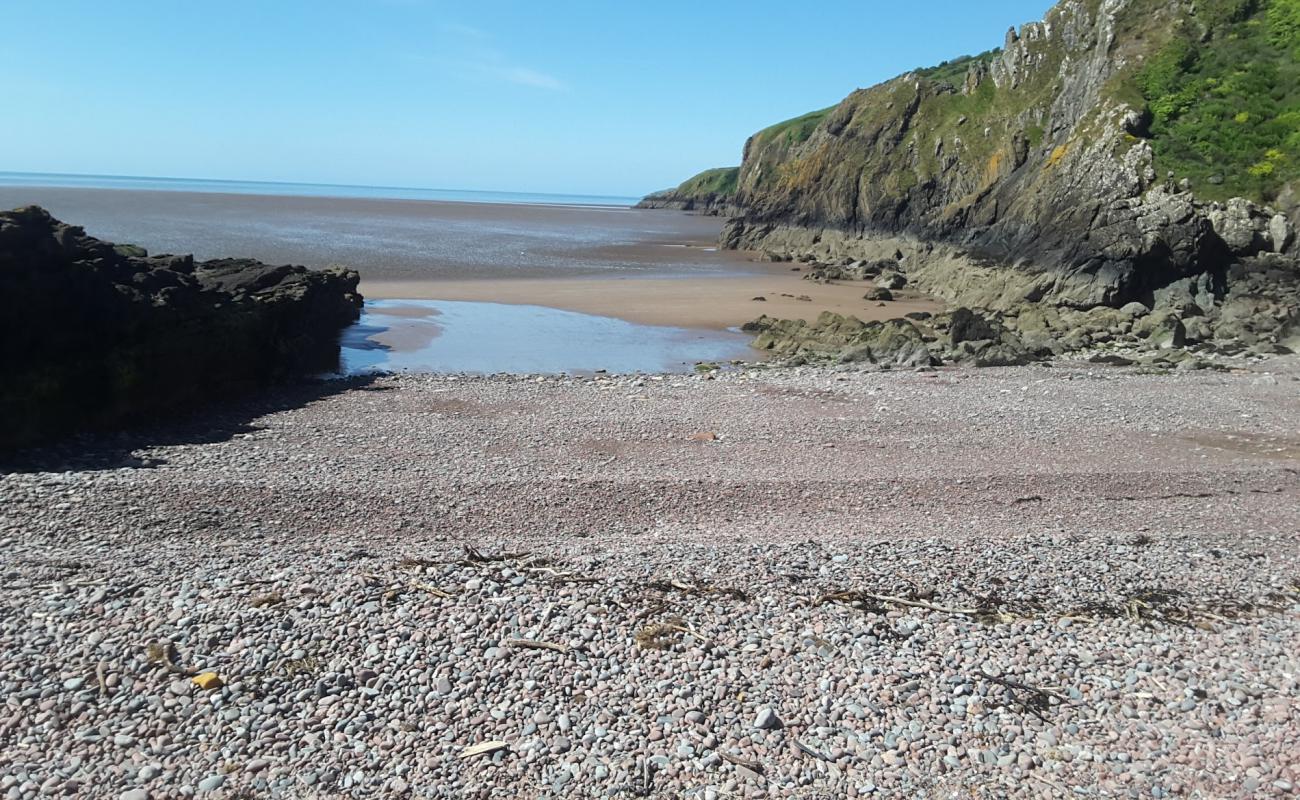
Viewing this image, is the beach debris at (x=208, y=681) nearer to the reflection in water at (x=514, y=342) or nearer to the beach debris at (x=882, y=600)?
the beach debris at (x=882, y=600)

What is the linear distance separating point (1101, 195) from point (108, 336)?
30.0m

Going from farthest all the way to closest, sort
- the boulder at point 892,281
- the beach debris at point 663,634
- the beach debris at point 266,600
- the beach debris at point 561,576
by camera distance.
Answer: the boulder at point 892,281 → the beach debris at point 561,576 → the beach debris at point 266,600 → the beach debris at point 663,634

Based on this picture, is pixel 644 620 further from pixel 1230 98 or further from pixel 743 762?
pixel 1230 98

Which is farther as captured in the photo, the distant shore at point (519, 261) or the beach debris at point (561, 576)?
the distant shore at point (519, 261)

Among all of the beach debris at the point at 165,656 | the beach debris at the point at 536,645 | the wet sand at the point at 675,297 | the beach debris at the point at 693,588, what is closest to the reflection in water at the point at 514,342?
the wet sand at the point at 675,297

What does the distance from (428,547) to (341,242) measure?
172 feet

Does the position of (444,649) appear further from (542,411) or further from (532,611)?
(542,411)

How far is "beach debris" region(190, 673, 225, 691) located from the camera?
619cm

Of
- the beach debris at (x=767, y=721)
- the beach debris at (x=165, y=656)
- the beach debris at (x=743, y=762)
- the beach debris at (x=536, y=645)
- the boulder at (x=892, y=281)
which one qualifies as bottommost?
the beach debris at (x=165, y=656)

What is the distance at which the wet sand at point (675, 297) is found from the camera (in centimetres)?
3188

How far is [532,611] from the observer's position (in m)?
7.27

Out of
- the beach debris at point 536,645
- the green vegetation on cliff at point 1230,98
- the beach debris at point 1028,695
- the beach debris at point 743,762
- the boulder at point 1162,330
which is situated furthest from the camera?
the green vegetation on cliff at point 1230,98

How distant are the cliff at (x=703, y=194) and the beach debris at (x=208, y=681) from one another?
130 meters

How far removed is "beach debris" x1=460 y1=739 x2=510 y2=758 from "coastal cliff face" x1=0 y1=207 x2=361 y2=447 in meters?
9.49
